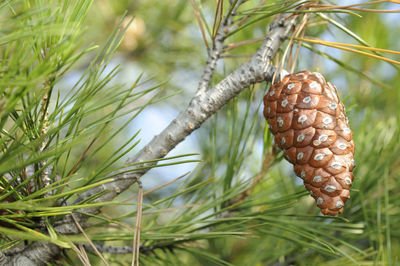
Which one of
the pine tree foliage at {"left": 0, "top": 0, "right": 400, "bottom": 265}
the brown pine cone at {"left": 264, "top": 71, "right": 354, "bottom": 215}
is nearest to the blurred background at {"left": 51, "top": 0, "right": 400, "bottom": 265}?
the pine tree foliage at {"left": 0, "top": 0, "right": 400, "bottom": 265}

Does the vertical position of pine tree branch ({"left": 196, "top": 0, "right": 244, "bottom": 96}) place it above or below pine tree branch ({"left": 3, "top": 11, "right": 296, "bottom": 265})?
above

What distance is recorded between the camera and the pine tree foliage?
0.41 meters

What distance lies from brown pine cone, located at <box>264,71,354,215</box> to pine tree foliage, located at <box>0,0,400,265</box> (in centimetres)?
7

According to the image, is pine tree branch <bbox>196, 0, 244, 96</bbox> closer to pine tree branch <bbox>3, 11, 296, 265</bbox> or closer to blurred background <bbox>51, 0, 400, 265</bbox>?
pine tree branch <bbox>3, 11, 296, 265</bbox>

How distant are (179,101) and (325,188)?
1046 millimetres

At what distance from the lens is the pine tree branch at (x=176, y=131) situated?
1.68 ft

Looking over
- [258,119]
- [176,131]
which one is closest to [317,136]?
[176,131]

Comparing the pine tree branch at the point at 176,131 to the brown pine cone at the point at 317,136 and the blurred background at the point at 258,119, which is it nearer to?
the brown pine cone at the point at 317,136

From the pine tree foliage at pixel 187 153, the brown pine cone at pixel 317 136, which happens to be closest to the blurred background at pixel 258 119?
the pine tree foliage at pixel 187 153

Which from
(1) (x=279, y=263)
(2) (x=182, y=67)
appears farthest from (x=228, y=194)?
(2) (x=182, y=67)

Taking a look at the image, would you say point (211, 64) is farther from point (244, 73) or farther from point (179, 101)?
point (179, 101)

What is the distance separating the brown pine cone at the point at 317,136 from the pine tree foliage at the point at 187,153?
0.07 meters

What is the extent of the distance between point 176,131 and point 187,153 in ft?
1.77

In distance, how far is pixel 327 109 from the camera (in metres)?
0.50
